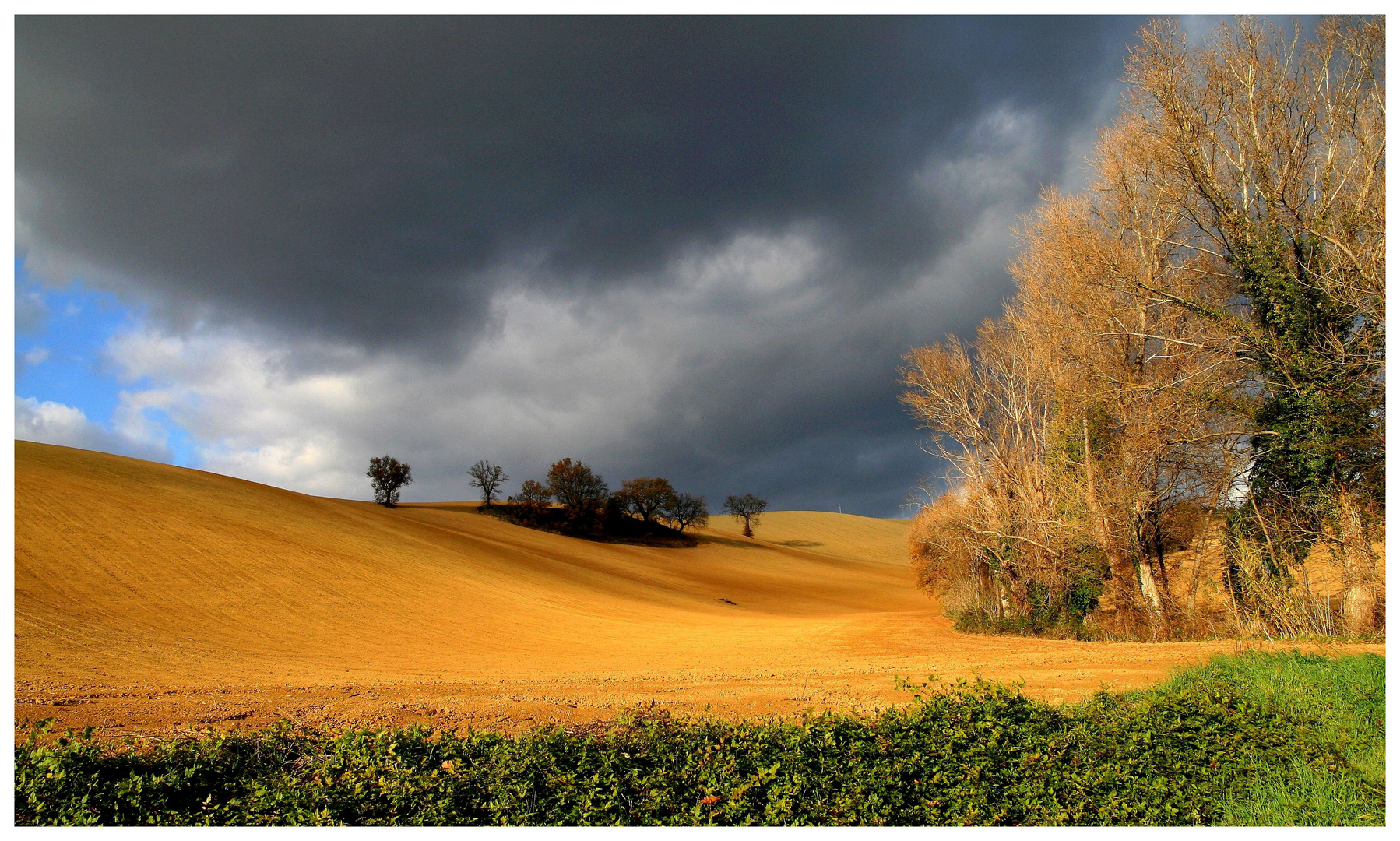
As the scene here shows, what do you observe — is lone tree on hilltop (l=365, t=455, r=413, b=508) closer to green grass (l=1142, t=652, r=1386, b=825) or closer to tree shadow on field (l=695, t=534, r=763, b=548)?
tree shadow on field (l=695, t=534, r=763, b=548)

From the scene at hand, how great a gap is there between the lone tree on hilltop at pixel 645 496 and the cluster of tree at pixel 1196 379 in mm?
47614

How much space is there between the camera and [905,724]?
21.7 ft

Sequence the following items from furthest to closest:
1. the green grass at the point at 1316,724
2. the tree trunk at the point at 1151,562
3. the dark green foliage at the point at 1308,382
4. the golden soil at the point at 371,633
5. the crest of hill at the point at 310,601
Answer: the tree trunk at the point at 1151,562 → the dark green foliage at the point at 1308,382 → the crest of hill at the point at 310,601 → the golden soil at the point at 371,633 → the green grass at the point at 1316,724

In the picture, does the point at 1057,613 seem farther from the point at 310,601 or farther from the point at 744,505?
the point at 744,505

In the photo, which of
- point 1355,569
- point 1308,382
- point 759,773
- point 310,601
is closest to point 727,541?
point 310,601

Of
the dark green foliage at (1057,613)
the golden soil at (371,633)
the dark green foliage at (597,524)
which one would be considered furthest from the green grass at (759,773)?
→ the dark green foliage at (597,524)

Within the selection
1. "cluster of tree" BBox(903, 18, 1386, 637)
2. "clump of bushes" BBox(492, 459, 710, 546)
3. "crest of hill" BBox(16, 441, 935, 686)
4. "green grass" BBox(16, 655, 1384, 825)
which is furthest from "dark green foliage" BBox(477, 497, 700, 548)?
"green grass" BBox(16, 655, 1384, 825)

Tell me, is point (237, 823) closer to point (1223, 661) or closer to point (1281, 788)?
point (1281, 788)

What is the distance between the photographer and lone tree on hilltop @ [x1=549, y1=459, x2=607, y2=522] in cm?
6391

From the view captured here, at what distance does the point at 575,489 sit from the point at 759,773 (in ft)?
199

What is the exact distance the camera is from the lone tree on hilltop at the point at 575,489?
210 feet

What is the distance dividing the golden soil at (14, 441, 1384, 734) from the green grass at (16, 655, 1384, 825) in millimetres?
1389

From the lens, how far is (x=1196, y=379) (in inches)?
635

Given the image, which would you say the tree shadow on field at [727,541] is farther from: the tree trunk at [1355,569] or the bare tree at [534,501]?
the tree trunk at [1355,569]
